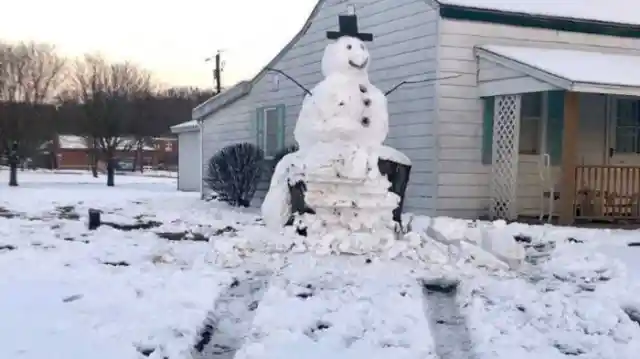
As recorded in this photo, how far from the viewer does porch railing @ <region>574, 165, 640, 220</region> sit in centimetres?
1190

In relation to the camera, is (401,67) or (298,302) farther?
(401,67)

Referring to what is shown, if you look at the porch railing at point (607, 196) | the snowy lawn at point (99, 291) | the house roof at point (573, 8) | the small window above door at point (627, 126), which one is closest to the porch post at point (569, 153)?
the porch railing at point (607, 196)

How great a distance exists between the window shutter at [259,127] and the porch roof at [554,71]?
245 inches

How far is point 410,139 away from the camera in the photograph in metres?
13.0

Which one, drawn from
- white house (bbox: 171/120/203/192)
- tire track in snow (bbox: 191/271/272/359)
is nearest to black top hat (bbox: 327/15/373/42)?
tire track in snow (bbox: 191/271/272/359)

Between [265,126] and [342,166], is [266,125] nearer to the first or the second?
[265,126]

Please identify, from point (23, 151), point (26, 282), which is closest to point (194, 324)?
point (26, 282)

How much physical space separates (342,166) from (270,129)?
9.64 meters

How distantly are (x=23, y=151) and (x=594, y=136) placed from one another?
2387 centimetres

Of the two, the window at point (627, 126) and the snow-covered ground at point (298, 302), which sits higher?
the window at point (627, 126)

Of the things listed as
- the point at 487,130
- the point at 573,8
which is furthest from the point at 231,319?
the point at 573,8

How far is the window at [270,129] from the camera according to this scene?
656 inches

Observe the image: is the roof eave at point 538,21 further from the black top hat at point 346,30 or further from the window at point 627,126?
the black top hat at point 346,30

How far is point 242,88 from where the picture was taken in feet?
58.6
